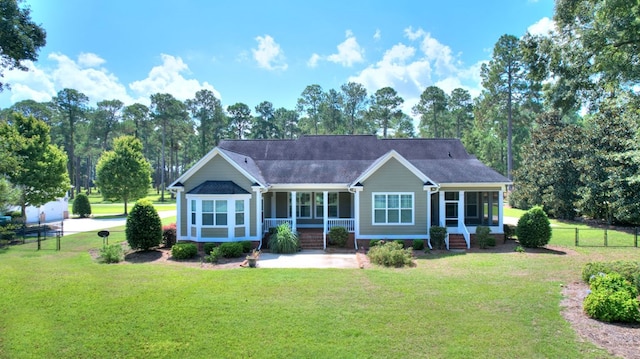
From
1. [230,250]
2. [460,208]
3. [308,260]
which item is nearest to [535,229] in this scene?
[460,208]

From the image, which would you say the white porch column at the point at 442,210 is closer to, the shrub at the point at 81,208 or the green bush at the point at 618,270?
the green bush at the point at 618,270

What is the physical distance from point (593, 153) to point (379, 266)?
73.0 feet

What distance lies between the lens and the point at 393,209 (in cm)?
1925

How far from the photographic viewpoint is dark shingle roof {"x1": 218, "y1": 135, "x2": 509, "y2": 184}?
21188 millimetres

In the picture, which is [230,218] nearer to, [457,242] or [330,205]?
[330,205]

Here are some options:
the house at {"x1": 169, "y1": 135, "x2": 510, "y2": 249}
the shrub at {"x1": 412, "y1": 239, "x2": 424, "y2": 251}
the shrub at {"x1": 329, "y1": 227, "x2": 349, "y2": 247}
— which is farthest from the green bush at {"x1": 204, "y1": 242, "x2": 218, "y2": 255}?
the shrub at {"x1": 412, "y1": 239, "x2": 424, "y2": 251}

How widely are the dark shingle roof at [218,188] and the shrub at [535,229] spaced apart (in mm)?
14586

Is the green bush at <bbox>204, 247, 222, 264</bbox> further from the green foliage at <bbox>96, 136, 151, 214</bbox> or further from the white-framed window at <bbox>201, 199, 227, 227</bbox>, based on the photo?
the green foliage at <bbox>96, 136, 151, 214</bbox>

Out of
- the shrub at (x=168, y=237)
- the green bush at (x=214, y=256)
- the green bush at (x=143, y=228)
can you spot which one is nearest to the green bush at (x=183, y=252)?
the green bush at (x=214, y=256)

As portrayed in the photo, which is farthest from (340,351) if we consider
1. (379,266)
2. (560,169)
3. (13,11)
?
(560,169)

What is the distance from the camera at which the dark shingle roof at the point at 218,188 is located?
18139 millimetres

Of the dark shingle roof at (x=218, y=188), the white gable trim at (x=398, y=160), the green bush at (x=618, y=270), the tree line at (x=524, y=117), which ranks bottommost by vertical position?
the green bush at (x=618, y=270)

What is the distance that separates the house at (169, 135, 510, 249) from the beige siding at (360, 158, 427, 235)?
55mm

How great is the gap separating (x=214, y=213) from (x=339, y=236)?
676 centimetres
